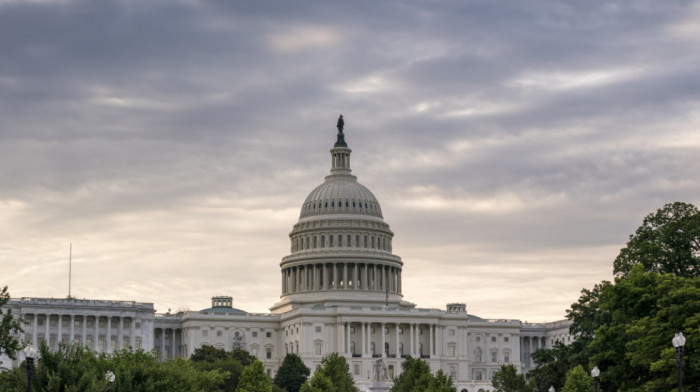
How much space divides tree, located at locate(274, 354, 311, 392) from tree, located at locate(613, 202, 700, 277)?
8441cm

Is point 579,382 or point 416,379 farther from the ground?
point 416,379

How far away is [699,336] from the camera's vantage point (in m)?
81.2

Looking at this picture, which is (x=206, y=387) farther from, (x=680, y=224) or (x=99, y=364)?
(x=680, y=224)

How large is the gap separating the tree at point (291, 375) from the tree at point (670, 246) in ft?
277

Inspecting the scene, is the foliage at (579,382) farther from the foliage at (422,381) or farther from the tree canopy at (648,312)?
the foliage at (422,381)

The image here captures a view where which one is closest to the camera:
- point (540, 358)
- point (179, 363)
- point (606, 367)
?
point (606, 367)

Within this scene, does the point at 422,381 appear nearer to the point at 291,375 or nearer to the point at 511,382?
the point at 511,382

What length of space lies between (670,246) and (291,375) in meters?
90.3

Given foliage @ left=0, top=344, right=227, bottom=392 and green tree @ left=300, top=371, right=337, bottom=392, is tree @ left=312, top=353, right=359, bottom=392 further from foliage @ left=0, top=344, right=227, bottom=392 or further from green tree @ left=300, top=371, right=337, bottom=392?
foliage @ left=0, top=344, right=227, bottom=392

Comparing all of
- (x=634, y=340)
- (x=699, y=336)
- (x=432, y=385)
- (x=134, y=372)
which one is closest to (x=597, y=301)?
(x=432, y=385)

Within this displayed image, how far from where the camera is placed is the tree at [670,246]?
10488 centimetres

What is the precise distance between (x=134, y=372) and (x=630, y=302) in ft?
108

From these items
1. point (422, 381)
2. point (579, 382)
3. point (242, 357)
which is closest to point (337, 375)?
point (422, 381)

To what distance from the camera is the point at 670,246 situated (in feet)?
348
